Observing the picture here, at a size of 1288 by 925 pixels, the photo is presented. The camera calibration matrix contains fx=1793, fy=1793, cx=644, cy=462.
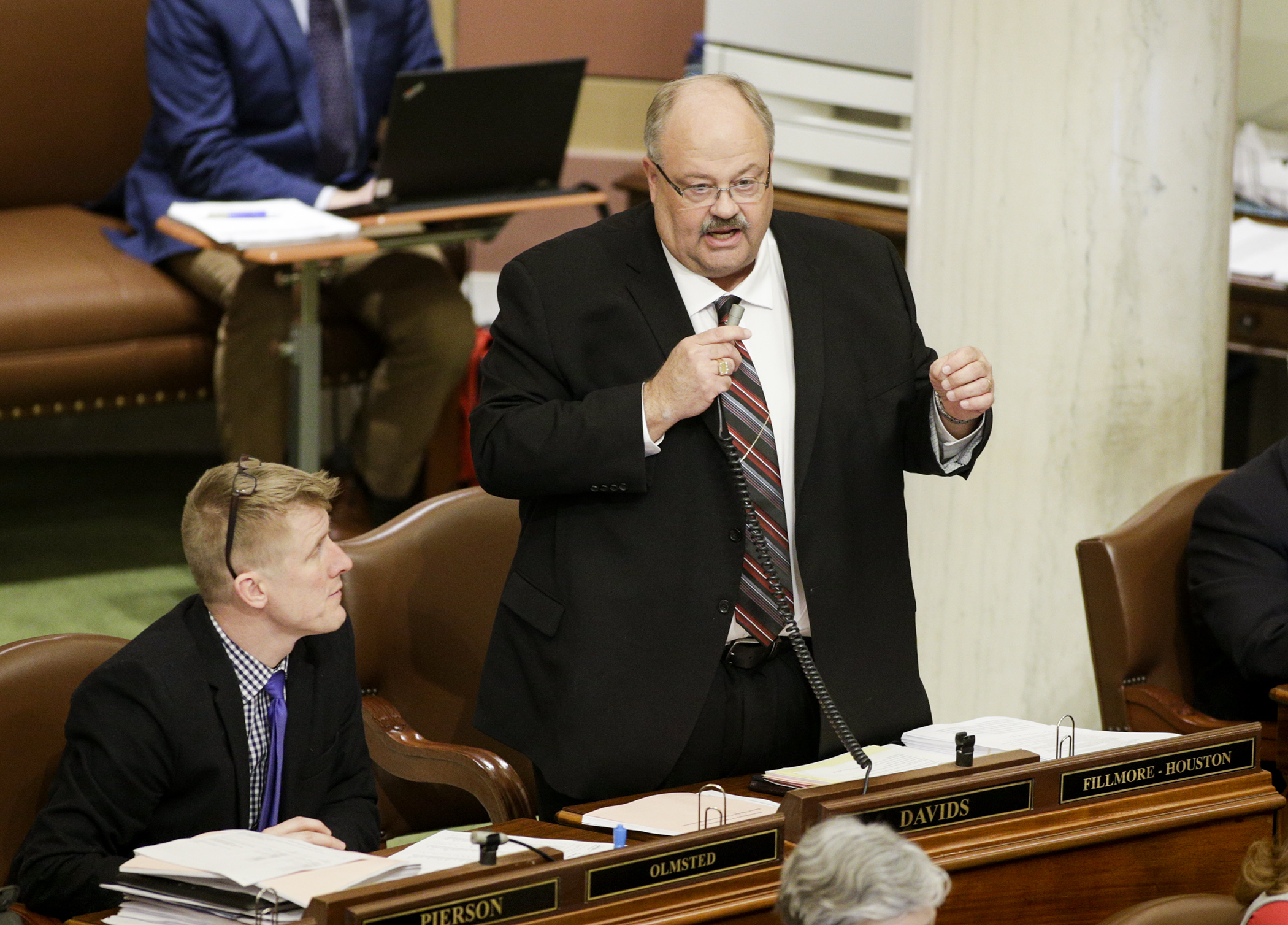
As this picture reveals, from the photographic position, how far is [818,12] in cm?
485

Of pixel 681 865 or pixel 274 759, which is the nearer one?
pixel 681 865

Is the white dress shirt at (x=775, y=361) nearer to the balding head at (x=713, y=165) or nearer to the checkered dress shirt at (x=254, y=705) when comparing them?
the balding head at (x=713, y=165)

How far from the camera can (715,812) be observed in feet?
6.96

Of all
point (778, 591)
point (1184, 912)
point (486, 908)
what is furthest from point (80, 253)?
point (1184, 912)

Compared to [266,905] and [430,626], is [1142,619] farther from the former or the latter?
[266,905]

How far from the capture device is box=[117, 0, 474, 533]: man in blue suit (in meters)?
4.84

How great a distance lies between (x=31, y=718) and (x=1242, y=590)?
6.27ft

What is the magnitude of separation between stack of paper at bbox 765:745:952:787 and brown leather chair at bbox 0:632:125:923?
3.01 ft

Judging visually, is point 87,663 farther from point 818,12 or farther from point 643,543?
point 818,12

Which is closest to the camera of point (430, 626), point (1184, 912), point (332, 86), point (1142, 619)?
point (1184, 912)

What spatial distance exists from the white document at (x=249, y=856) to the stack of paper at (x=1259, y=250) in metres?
3.25

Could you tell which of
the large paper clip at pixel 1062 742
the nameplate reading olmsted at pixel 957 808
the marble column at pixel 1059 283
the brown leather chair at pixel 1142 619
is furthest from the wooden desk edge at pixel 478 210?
the nameplate reading olmsted at pixel 957 808

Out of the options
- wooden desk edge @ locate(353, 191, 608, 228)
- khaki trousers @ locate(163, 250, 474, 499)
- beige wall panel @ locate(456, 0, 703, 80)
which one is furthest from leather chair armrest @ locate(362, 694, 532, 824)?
beige wall panel @ locate(456, 0, 703, 80)

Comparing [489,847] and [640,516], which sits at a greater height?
[640,516]
